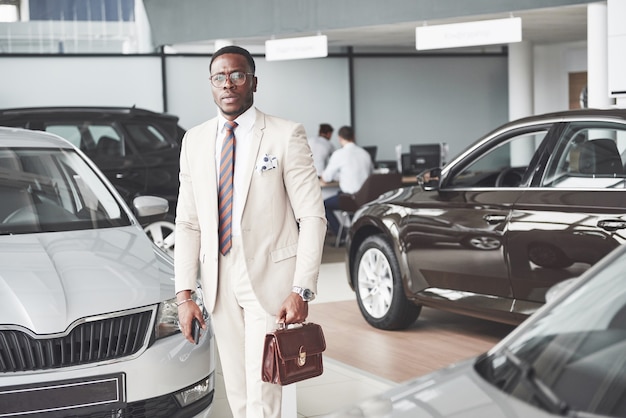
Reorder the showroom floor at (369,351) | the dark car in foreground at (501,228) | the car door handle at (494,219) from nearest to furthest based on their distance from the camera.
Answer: the showroom floor at (369,351), the dark car in foreground at (501,228), the car door handle at (494,219)

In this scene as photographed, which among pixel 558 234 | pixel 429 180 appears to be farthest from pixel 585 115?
pixel 429 180

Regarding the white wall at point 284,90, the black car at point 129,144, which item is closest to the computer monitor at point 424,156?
the white wall at point 284,90

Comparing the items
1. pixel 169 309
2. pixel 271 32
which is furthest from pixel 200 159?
pixel 271 32

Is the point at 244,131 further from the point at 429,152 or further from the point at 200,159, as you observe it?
the point at 429,152

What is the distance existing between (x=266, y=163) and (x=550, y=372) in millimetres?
1537

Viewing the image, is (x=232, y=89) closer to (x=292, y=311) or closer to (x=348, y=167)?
(x=292, y=311)

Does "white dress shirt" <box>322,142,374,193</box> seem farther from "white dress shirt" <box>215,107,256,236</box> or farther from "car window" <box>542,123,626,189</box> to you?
"white dress shirt" <box>215,107,256,236</box>

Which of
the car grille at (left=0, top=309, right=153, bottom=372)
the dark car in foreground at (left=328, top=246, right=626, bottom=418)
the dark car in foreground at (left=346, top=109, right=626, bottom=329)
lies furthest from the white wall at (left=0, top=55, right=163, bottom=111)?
the dark car in foreground at (left=328, top=246, right=626, bottom=418)

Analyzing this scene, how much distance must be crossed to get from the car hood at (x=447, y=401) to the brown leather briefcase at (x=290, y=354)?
3.28 ft

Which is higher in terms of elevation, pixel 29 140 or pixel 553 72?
pixel 553 72

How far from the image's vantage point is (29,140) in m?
A: 5.69

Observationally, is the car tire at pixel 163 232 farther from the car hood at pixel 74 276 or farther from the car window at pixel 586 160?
the car hood at pixel 74 276

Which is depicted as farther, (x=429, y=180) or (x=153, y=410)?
(x=429, y=180)

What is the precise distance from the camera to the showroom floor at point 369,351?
5.86 metres
